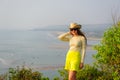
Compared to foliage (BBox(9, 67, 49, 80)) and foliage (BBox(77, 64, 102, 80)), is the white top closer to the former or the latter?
foliage (BBox(9, 67, 49, 80))

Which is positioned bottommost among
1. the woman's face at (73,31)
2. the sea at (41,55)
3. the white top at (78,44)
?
the sea at (41,55)

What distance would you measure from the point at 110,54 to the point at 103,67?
613 millimetres

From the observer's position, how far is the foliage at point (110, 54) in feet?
50.1

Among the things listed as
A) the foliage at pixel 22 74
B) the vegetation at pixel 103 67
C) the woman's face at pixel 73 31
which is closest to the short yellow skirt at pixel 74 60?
the woman's face at pixel 73 31

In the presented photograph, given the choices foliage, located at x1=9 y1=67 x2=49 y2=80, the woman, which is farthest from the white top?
foliage, located at x1=9 y1=67 x2=49 y2=80

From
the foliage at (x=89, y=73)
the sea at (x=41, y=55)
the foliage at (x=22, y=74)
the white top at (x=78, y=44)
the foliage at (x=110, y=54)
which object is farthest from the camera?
the sea at (x=41, y=55)

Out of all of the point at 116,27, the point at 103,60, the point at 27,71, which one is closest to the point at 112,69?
the point at 103,60

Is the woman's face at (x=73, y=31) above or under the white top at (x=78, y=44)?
above

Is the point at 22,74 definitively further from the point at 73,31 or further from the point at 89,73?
the point at 73,31

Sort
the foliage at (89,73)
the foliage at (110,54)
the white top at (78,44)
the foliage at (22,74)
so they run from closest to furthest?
the white top at (78,44) → the foliage at (22,74) → the foliage at (110,54) → the foliage at (89,73)

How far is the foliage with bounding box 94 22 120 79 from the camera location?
15.3 metres

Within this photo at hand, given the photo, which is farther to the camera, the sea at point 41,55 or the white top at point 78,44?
the sea at point 41,55

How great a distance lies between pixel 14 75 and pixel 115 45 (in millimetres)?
3230

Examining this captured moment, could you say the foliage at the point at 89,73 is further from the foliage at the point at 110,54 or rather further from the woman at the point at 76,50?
the woman at the point at 76,50
